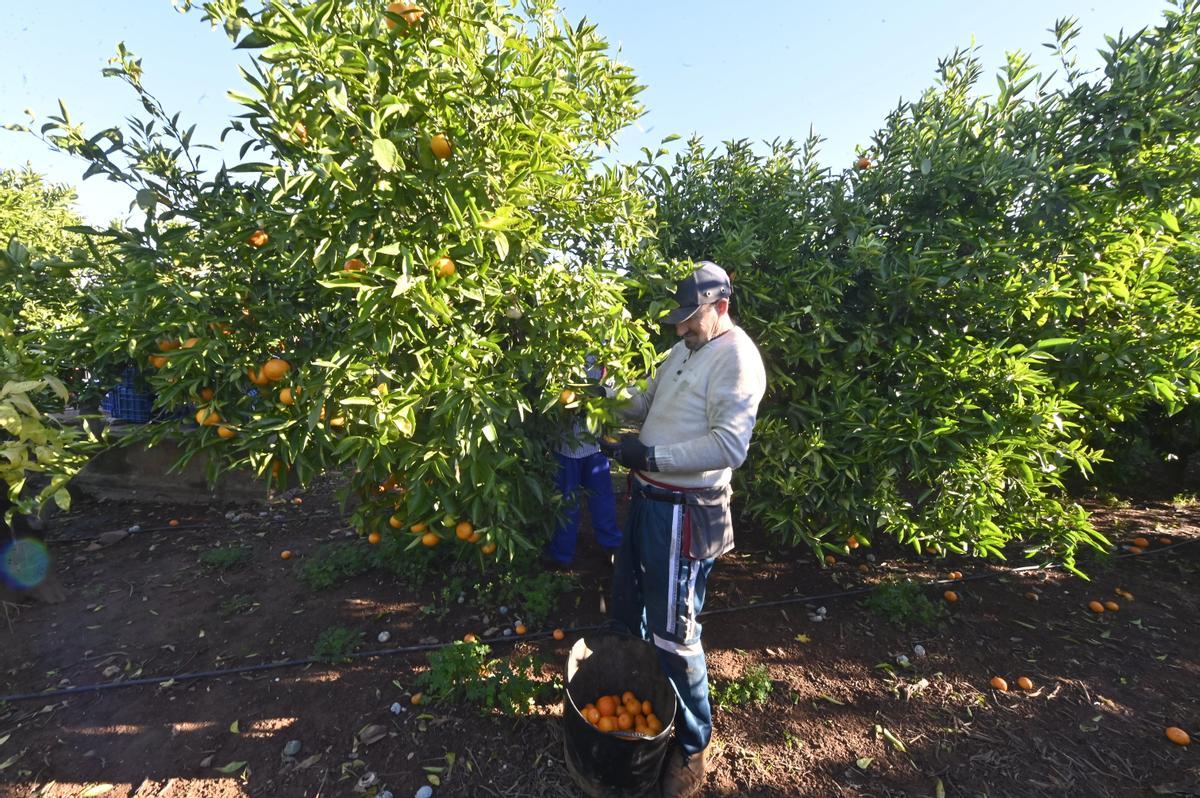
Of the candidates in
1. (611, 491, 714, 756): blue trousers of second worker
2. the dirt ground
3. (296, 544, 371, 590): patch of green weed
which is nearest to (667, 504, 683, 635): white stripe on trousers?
(611, 491, 714, 756): blue trousers of second worker

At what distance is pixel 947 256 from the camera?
2918 mm

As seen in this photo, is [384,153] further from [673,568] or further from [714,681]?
[714,681]

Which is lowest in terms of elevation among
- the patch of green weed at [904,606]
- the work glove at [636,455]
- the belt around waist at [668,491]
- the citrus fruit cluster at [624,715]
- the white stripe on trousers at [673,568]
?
the patch of green weed at [904,606]

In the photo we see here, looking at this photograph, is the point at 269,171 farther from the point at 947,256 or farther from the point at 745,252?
the point at 947,256

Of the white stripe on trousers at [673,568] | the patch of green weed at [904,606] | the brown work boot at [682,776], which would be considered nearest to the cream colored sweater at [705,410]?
the white stripe on trousers at [673,568]

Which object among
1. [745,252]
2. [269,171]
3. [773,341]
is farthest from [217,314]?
[773,341]

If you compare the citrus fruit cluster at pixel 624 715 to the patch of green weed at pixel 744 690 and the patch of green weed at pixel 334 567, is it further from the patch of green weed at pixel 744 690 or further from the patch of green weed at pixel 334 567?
the patch of green weed at pixel 334 567

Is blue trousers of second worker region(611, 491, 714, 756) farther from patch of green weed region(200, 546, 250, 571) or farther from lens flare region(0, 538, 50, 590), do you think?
lens flare region(0, 538, 50, 590)

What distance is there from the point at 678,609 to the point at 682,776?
0.72m

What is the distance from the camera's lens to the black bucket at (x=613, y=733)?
2.09 m

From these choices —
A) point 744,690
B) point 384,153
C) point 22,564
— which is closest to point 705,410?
point 384,153

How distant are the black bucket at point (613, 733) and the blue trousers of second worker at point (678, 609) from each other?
0.09 meters

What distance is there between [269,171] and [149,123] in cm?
89

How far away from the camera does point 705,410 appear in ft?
7.36
